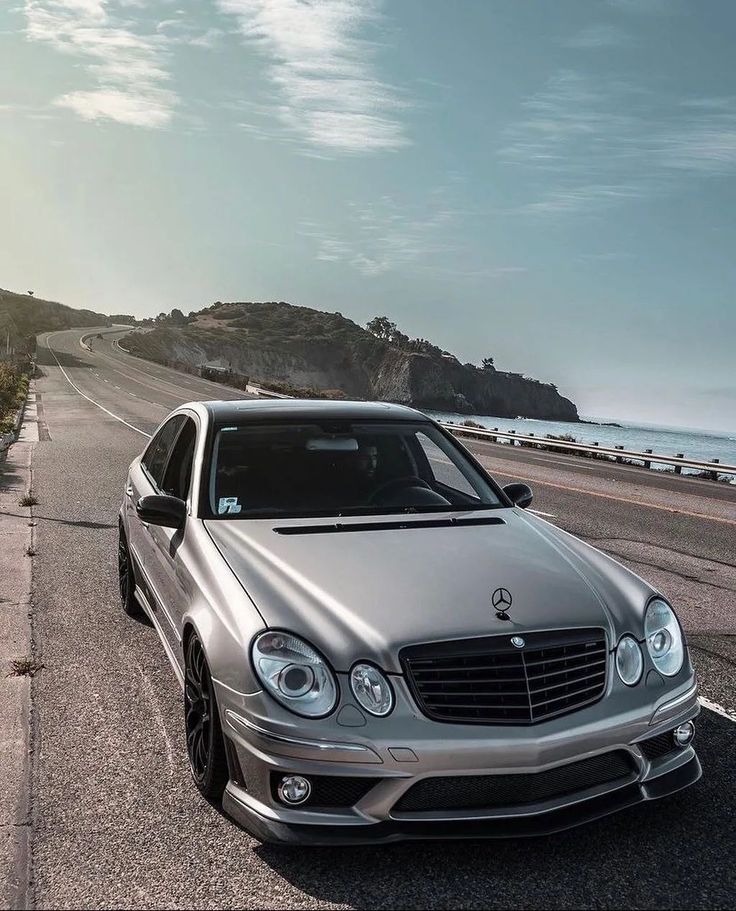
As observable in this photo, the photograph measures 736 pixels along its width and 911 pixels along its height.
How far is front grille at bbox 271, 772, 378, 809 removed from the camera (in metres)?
2.96

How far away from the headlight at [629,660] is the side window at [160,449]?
10.1ft

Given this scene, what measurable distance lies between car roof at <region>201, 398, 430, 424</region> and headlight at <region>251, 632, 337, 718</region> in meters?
2.00

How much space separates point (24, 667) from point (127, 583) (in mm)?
1121

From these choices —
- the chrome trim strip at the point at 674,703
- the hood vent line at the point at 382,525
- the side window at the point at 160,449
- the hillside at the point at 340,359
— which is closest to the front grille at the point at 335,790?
the chrome trim strip at the point at 674,703

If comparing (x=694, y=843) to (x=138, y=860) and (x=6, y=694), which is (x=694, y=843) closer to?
(x=138, y=860)

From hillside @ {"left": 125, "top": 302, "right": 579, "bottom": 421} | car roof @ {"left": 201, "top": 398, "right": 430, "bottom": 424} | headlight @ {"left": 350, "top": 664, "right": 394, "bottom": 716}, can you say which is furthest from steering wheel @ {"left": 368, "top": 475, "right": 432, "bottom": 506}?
hillside @ {"left": 125, "top": 302, "right": 579, "bottom": 421}

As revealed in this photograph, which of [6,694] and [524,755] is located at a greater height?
[524,755]

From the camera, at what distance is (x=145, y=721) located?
4395 millimetres

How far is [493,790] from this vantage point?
2.99 m

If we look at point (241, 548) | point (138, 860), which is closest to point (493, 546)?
point (241, 548)

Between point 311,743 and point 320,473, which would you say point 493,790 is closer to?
point 311,743

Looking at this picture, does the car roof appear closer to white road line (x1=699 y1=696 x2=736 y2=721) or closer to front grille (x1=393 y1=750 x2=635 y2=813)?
white road line (x1=699 y1=696 x2=736 y2=721)

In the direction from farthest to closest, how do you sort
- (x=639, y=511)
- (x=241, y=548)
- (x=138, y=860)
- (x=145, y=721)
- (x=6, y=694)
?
(x=639, y=511), (x=6, y=694), (x=145, y=721), (x=241, y=548), (x=138, y=860)

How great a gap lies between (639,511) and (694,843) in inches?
401
